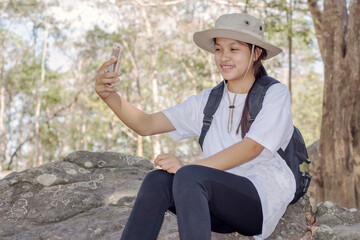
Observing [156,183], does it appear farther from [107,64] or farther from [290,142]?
[290,142]

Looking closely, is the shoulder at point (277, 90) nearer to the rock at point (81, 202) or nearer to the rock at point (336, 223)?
the rock at point (81, 202)

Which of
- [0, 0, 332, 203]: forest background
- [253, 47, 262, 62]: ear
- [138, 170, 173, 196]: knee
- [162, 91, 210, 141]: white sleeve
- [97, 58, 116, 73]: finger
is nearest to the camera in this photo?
[138, 170, 173, 196]: knee

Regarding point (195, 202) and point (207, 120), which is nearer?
point (195, 202)

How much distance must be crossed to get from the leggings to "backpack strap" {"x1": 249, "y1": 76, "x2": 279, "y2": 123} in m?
0.42

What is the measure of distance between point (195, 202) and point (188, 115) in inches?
37.2

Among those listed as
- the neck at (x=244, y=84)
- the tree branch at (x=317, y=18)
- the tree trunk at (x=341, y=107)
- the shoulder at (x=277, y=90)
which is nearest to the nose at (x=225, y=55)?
the neck at (x=244, y=84)

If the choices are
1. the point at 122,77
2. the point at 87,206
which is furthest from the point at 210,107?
the point at 122,77

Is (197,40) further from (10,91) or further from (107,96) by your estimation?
(10,91)

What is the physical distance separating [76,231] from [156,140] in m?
16.2

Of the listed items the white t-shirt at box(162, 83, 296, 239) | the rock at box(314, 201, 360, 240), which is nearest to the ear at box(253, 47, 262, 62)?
the white t-shirt at box(162, 83, 296, 239)

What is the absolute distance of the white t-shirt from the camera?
2574 millimetres

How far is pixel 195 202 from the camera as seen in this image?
7.48ft

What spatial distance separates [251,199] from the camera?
2484mm

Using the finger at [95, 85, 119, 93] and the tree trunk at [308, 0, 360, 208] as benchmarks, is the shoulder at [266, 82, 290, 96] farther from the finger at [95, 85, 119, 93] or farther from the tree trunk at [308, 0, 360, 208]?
the tree trunk at [308, 0, 360, 208]
